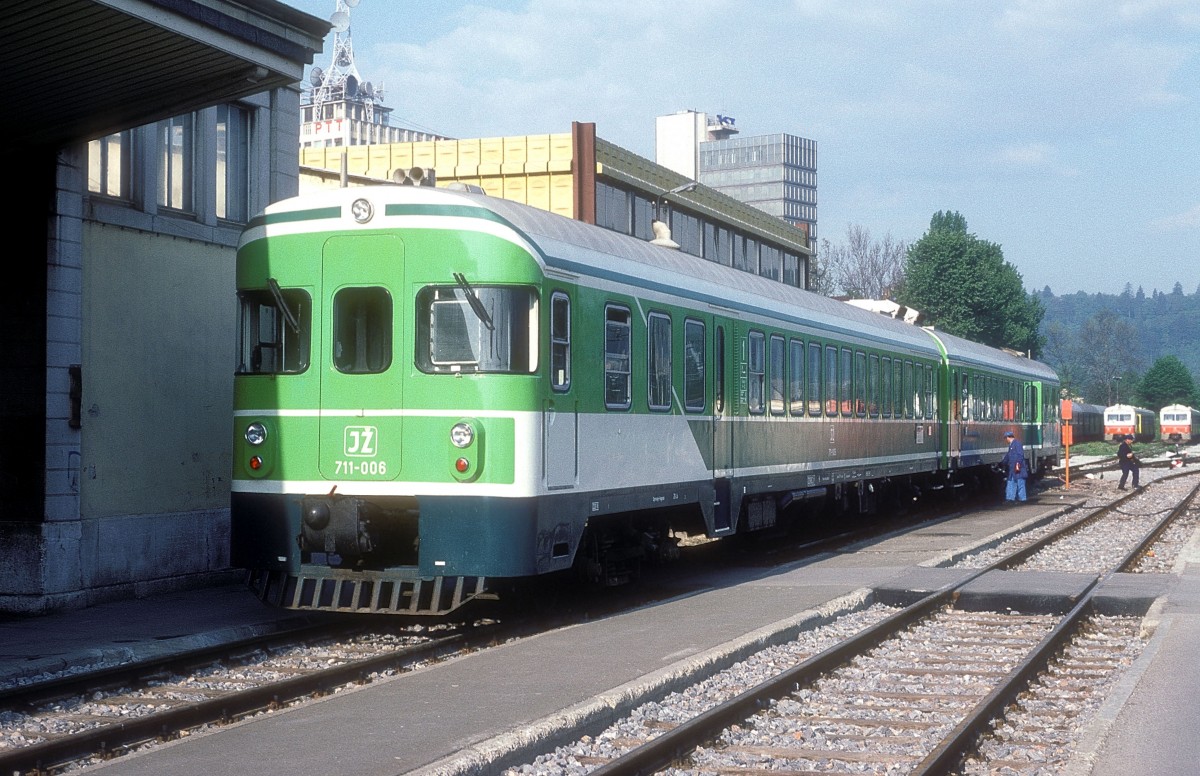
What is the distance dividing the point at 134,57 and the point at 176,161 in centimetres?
405

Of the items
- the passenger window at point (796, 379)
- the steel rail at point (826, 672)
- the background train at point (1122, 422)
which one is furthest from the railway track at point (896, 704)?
the background train at point (1122, 422)

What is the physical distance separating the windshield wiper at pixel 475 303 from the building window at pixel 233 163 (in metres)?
5.48

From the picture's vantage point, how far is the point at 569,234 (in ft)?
38.2

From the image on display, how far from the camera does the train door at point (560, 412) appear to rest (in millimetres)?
10758

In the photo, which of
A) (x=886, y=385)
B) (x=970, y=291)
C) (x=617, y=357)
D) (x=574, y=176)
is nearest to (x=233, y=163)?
(x=617, y=357)

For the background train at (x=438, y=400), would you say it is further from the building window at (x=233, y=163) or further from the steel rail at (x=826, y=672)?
the building window at (x=233, y=163)

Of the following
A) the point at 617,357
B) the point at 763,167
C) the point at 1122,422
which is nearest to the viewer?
the point at 617,357

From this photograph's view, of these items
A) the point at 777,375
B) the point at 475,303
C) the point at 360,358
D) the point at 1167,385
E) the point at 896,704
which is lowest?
the point at 896,704

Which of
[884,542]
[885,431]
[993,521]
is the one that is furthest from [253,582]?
[993,521]

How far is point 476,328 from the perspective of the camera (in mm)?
10648

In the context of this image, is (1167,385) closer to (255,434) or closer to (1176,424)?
(1176,424)

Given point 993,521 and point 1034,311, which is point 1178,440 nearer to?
point 1034,311

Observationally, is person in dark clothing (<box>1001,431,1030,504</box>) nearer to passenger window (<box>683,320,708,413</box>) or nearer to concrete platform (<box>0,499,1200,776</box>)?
concrete platform (<box>0,499,1200,776</box>)

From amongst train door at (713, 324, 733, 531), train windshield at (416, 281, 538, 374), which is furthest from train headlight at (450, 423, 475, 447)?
train door at (713, 324, 733, 531)
